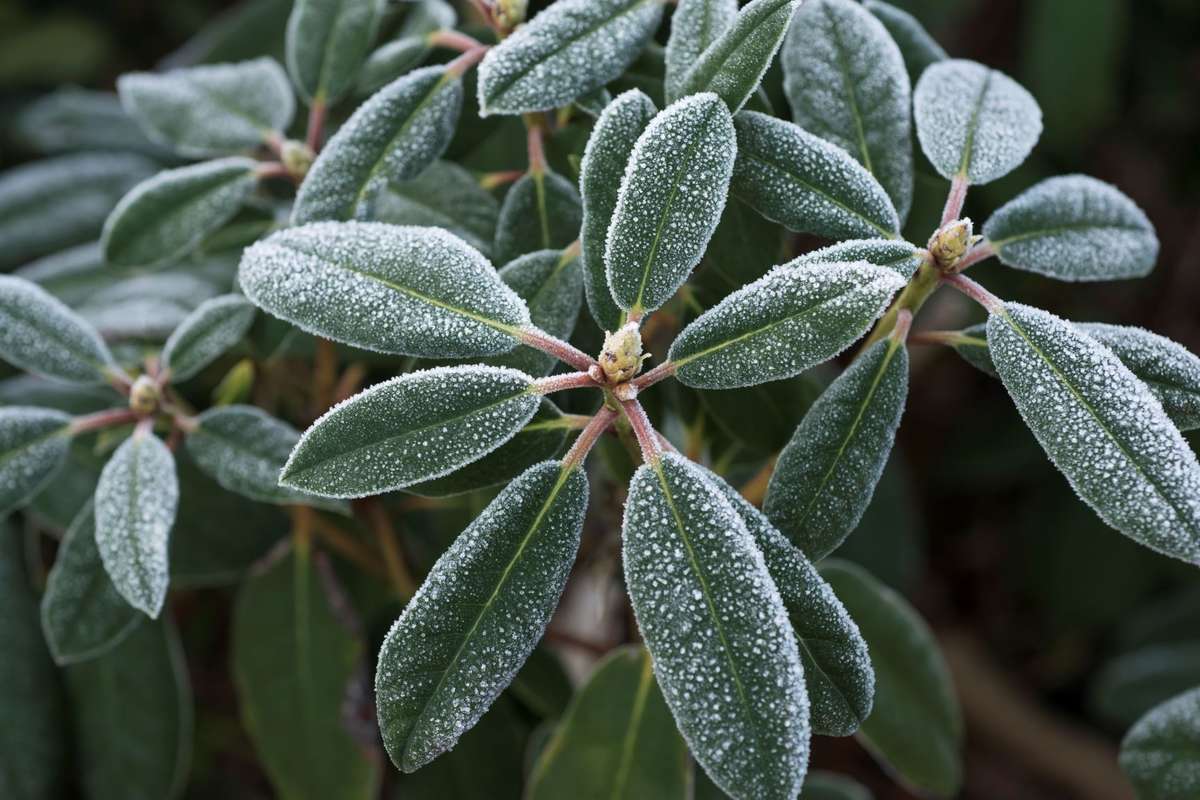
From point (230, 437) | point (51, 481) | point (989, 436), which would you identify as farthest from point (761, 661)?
point (989, 436)

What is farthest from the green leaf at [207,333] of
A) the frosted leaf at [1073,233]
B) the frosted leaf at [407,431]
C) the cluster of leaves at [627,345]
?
the frosted leaf at [1073,233]

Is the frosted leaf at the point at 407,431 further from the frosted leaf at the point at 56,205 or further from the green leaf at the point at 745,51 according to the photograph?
the frosted leaf at the point at 56,205

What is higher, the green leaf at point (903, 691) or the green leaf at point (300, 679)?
the green leaf at point (903, 691)

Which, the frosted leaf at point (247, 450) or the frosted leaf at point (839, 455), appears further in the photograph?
the frosted leaf at point (247, 450)

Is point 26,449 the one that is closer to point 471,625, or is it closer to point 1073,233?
point 471,625

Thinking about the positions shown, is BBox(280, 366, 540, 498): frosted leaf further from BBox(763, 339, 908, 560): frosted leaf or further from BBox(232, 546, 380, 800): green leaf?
BBox(232, 546, 380, 800): green leaf
